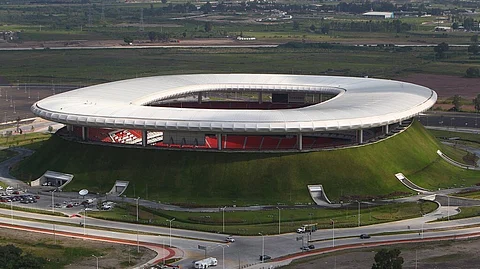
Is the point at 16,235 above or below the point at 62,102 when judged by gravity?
below

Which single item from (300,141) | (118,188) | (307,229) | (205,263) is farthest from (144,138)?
(205,263)

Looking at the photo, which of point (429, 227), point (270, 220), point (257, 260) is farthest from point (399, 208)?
point (257, 260)

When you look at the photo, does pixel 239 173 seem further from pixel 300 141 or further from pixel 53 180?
pixel 53 180

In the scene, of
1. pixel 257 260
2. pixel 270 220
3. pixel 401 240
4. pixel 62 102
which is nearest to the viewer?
pixel 257 260

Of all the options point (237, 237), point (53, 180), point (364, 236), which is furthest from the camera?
point (53, 180)

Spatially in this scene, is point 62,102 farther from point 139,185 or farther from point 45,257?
point 45,257
